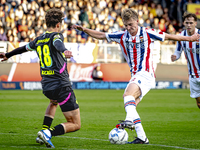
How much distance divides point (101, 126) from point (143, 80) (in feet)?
7.83

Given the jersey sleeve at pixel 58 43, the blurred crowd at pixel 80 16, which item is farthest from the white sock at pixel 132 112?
the blurred crowd at pixel 80 16

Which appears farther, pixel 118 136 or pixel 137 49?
pixel 137 49

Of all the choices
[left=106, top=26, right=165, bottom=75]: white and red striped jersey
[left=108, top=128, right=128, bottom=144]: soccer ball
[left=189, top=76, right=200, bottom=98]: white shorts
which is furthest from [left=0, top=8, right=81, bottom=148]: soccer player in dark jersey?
[left=189, top=76, right=200, bottom=98]: white shorts

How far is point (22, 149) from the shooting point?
509cm

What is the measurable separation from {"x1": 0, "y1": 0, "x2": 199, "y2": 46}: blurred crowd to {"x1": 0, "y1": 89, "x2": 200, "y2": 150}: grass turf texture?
23.5 ft

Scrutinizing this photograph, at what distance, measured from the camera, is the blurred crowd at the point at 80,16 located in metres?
18.8

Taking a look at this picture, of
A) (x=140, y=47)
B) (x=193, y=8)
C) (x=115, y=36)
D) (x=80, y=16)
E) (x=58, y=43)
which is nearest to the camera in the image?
(x=58, y=43)

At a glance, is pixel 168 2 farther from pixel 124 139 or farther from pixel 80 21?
pixel 124 139

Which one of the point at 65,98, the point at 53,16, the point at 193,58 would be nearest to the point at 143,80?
the point at 65,98

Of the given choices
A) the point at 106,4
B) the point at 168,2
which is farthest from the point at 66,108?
the point at 168,2

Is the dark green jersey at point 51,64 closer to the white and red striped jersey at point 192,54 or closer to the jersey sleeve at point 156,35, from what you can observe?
the jersey sleeve at point 156,35

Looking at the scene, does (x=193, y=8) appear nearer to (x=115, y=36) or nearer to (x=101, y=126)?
(x=101, y=126)

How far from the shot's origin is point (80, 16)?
20984 millimetres

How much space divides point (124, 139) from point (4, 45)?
42.5ft
